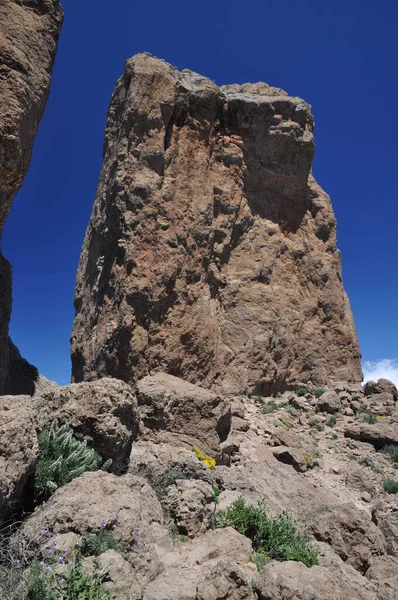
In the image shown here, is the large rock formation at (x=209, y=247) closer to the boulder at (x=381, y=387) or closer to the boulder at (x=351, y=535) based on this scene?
the boulder at (x=381, y=387)

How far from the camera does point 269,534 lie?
4859 mm

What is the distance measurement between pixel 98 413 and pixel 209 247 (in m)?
9.29

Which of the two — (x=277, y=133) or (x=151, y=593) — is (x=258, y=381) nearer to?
(x=277, y=133)

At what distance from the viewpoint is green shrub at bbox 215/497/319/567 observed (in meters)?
4.34

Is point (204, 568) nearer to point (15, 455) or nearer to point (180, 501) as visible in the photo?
point (180, 501)

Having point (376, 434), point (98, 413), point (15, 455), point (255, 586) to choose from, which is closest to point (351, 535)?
point (255, 586)

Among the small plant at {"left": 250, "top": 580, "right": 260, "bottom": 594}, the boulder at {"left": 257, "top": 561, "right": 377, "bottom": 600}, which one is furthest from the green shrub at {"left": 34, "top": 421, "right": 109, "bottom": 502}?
the boulder at {"left": 257, "top": 561, "right": 377, "bottom": 600}

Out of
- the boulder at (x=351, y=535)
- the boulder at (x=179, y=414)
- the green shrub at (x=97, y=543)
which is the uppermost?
the boulder at (x=179, y=414)

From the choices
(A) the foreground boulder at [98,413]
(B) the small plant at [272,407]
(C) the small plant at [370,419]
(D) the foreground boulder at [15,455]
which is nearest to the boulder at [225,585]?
(D) the foreground boulder at [15,455]

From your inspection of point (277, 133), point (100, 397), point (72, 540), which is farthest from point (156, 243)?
point (72, 540)

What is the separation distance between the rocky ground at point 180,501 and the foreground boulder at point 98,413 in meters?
0.01

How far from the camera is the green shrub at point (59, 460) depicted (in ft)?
13.5

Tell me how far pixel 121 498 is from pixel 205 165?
1207cm

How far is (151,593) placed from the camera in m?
3.15
